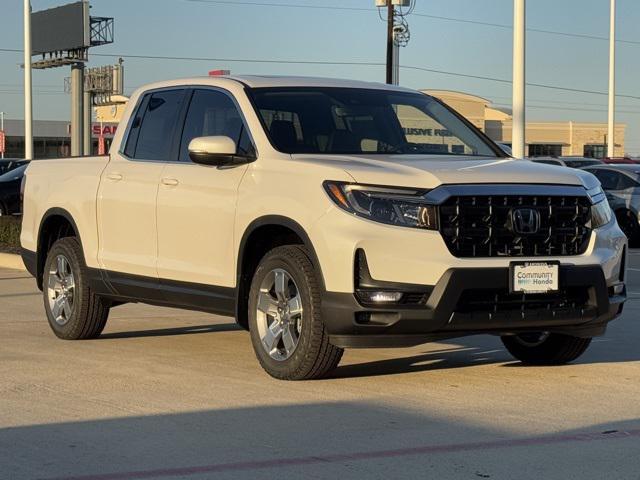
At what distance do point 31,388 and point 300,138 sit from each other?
239 centimetres

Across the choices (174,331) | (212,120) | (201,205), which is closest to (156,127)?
(212,120)

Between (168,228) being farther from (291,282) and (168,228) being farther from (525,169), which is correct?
(525,169)

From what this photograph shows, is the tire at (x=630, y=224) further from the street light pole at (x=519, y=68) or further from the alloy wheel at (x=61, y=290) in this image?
the alloy wheel at (x=61, y=290)

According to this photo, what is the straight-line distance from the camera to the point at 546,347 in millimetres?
9102

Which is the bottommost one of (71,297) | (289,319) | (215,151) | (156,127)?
(71,297)

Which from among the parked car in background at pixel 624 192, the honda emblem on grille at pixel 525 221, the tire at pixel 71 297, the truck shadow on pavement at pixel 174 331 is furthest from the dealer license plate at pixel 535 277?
the parked car in background at pixel 624 192

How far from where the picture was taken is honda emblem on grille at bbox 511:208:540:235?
25.8 feet

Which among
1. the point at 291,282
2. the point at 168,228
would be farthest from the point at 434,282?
the point at 168,228

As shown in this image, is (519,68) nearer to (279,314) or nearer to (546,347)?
(546,347)

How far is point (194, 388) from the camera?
800 centimetres

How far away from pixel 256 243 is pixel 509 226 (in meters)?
1.71

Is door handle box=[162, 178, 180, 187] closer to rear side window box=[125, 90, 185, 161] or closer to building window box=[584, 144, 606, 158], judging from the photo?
rear side window box=[125, 90, 185, 161]

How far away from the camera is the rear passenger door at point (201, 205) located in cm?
866

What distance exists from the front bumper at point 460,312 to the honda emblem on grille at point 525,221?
282 millimetres
